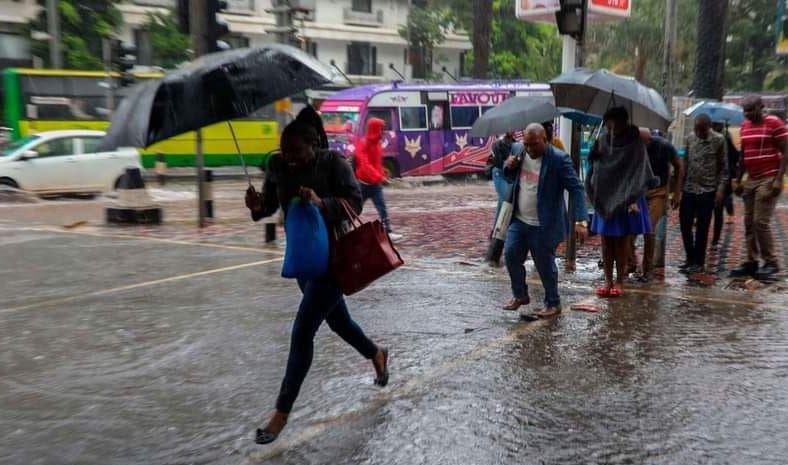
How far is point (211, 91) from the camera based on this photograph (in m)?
4.08

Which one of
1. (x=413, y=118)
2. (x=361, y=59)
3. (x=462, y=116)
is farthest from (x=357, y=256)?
(x=361, y=59)

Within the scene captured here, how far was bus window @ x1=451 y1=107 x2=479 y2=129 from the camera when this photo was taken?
24.8 metres

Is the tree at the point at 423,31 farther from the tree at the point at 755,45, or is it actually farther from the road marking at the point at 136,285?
the road marking at the point at 136,285

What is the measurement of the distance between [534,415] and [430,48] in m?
40.2

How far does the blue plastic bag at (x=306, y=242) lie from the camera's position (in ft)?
12.6

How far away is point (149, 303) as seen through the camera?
6.96 m

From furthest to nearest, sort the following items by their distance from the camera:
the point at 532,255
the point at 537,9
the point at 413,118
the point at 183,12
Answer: the point at 413,118
the point at 537,9
the point at 183,12
the point at 532,255

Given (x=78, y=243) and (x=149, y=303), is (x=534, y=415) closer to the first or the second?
(x=149, y=303)

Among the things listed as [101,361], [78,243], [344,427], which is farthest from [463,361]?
[78,243]

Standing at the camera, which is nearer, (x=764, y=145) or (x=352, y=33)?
(x=764, y=145)

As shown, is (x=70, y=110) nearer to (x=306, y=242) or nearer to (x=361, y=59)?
(x=306, y=242)

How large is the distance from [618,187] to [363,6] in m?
38.2

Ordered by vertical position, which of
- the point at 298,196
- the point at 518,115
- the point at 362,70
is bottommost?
the point at 298,196

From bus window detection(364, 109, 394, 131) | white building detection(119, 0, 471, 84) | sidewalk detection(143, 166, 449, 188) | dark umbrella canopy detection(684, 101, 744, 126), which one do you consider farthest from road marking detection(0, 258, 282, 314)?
white building detection(119, 0, 471, 84)
